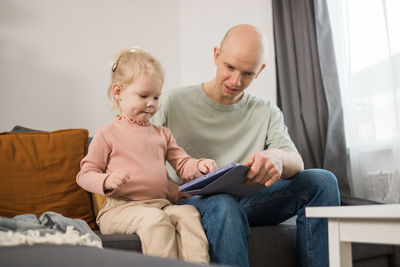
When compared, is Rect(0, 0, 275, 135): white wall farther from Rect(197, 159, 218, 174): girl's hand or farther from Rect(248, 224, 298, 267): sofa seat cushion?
Rect(248, 224, 298, 267): sofa seat cushion

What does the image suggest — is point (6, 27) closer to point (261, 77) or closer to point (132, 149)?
point (132, 149)

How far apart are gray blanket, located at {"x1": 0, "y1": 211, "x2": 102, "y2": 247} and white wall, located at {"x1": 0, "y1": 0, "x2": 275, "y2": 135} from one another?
1076 millimetres

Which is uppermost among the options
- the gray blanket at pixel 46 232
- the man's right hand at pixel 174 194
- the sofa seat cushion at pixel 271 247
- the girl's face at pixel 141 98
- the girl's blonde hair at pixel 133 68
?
the girl's blonde hair at pixel 133 68

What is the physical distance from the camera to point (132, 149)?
52.4 inches

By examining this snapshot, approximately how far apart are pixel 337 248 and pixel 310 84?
166cm

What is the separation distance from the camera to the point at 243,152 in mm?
1663

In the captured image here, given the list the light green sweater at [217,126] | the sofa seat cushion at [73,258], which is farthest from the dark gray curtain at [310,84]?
the sofa seat cushion at [73,258]

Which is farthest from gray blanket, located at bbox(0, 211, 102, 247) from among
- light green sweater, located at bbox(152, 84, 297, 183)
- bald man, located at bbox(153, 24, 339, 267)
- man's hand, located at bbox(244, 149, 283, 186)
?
light green sweater, located at bbox(152, 84, 297, 183)

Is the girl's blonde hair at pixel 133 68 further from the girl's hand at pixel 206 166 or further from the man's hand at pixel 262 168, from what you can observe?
the man's hand at pixel 262 168

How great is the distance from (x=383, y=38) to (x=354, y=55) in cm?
19

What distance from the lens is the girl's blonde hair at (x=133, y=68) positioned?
1366 millimetres

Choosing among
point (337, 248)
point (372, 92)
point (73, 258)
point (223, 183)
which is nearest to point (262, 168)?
point (223, 183)

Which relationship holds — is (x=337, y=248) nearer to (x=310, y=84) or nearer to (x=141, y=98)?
(x=141, y=98)

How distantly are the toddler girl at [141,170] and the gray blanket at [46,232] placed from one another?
0.13 metres
